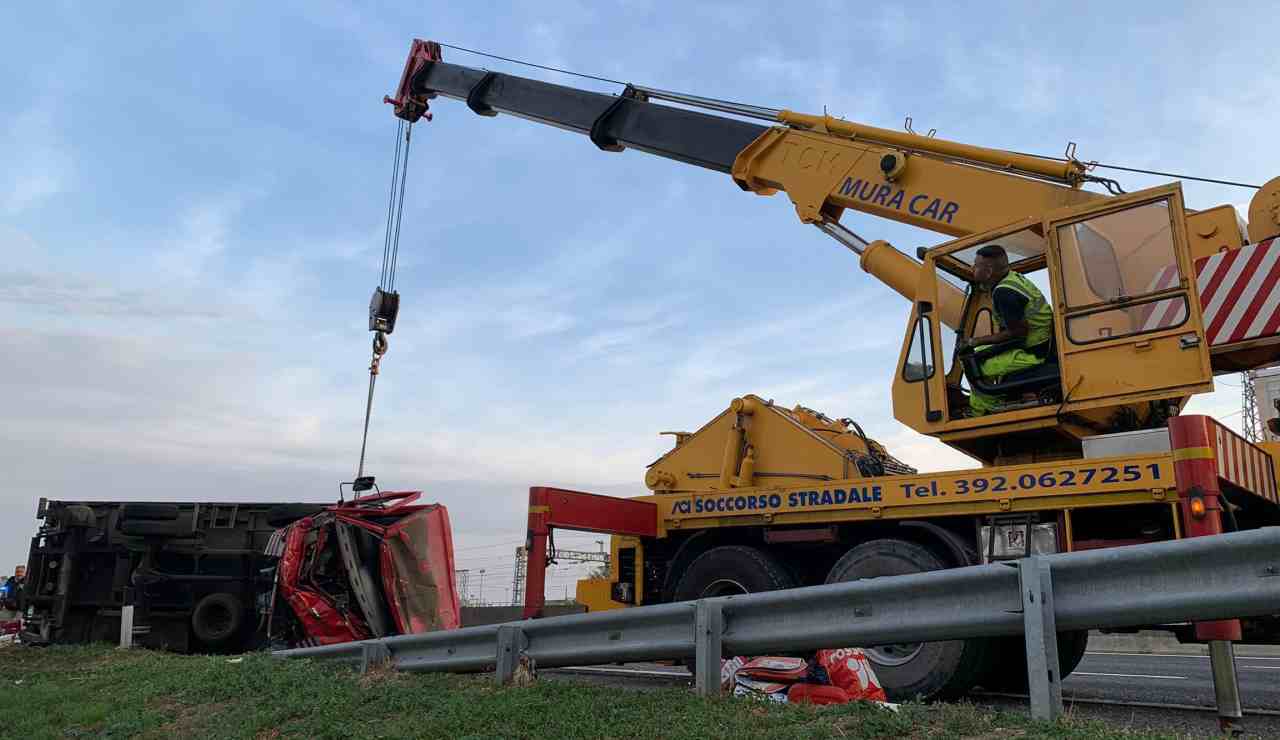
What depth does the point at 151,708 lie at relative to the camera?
245 inches

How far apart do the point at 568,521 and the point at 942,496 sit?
3.02 meters

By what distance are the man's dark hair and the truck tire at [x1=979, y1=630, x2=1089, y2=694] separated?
2.78m

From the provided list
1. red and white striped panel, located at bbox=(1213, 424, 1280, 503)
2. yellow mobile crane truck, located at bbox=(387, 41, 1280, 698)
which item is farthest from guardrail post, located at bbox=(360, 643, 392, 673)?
red and white striped panel, located at bbox=(1213, 424, 1280, 503)

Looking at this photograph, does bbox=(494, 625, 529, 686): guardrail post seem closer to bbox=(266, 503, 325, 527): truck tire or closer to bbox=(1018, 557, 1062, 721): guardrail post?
bbox=(1018, 557, 1062, 721): guardrail post

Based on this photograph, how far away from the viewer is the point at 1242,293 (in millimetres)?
6656

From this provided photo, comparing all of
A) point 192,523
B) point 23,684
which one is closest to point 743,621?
point 23,684

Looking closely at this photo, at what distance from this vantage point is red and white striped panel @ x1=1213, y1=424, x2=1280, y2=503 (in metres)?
5.43

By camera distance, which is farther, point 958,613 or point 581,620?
point 581,620

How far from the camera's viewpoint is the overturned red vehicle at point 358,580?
908 cm

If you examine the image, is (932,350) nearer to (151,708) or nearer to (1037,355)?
(1037,355)

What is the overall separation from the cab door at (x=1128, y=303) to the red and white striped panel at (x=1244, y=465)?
457mm

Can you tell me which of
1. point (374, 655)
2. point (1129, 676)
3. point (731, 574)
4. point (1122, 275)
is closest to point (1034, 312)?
point (1122, 275)

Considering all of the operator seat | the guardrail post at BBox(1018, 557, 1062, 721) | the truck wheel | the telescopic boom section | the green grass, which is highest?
the telescopic boom section

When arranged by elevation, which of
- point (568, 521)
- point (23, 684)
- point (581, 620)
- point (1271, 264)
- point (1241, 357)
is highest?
point (1271, 264)
